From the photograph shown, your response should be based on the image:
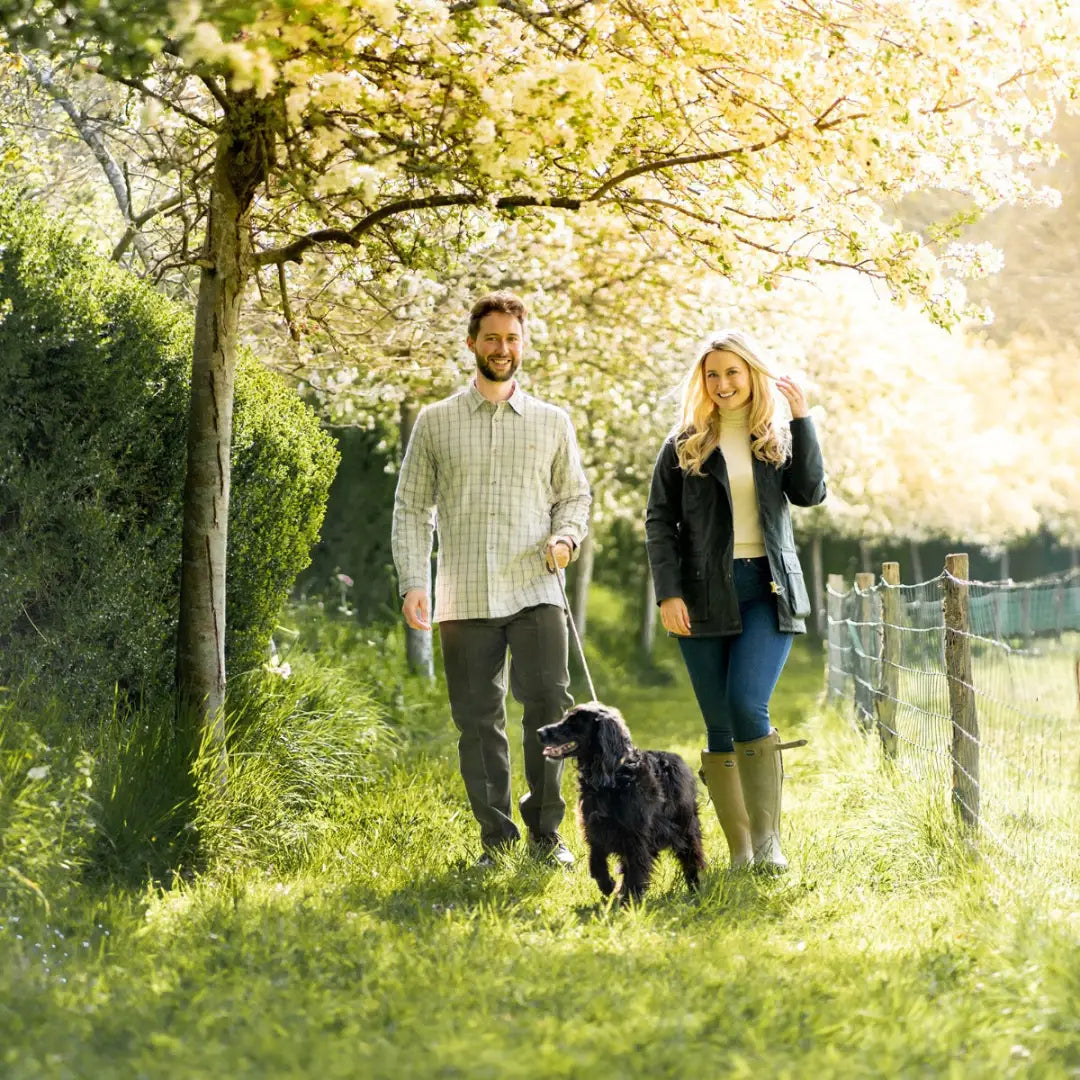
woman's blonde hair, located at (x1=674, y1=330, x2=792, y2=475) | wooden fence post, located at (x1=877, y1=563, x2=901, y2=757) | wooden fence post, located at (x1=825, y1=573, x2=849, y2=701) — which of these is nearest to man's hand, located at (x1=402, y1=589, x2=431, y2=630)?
woman's blonde hair, located at (x1=674, y1=330, x2=792, y2=475)

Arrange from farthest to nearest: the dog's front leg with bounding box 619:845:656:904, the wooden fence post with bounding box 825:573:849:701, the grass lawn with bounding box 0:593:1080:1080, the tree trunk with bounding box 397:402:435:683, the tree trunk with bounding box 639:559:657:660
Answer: the tree trunk with bounding box 639:559:657:660
the tree trunk with bounding box 397:402:435:683
the wooden fence post with bounding box 825:573:849:701
the dog's front leg with bounding box 619:845:656:904
the grass lawn with bounding box 0:593:1080:1080

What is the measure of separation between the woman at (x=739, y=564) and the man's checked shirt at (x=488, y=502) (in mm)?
531

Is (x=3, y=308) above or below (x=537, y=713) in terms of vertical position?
above

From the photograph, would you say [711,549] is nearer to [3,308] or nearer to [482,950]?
[482,950]

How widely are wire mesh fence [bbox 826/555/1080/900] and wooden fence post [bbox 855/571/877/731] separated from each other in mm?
1244

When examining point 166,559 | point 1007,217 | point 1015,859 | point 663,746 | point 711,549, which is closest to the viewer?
point 1015,859

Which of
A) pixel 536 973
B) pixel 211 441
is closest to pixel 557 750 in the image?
pixel 536 973

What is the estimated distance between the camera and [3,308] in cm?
553

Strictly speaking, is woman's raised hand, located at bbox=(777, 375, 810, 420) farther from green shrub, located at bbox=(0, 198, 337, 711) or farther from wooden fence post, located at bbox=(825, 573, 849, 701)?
wooden fence post, located at bbox=(825, 573, 849, 701)

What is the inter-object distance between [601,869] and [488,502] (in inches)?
61.8

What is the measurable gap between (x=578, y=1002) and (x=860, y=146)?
346 centimetres

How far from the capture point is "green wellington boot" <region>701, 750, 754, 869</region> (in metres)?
5.65

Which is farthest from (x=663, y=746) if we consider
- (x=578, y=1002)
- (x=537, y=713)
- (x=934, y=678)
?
(x=578, y=1002)

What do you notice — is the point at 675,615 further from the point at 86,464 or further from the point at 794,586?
the point at 86,464
